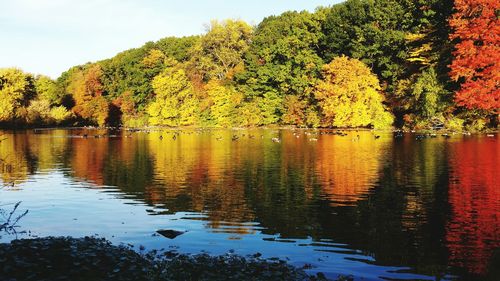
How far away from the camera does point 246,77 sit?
102875 millimetres

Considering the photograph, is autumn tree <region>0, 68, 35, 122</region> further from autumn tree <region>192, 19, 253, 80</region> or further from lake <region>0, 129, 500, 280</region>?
lake <region>0, 129, 500, 280</region>

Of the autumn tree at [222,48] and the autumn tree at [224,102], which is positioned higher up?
the autumn tree at [222,48]

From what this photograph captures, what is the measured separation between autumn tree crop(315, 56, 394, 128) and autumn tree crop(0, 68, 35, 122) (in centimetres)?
6072

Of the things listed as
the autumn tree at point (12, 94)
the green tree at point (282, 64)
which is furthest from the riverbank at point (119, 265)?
the autumn tree at point (12, 94)

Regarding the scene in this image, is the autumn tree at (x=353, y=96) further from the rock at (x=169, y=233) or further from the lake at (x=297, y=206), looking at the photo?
the rock at (x=169, y=233)

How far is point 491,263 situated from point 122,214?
1384 cm

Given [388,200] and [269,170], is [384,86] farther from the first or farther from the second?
[388,200]

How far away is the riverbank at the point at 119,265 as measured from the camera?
38.3ft

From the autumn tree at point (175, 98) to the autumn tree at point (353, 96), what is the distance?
38.4 metres

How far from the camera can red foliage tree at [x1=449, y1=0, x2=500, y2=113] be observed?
58.1 metres

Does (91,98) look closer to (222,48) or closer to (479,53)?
(222,48)

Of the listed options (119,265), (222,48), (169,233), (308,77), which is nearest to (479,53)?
(308,77)

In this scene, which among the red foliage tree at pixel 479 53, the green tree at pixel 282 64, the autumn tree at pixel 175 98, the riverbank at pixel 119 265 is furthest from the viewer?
the autumn tree at pixel 175 98

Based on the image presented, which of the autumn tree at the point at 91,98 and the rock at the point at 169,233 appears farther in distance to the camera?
the autumn tree at the point at 91,98
